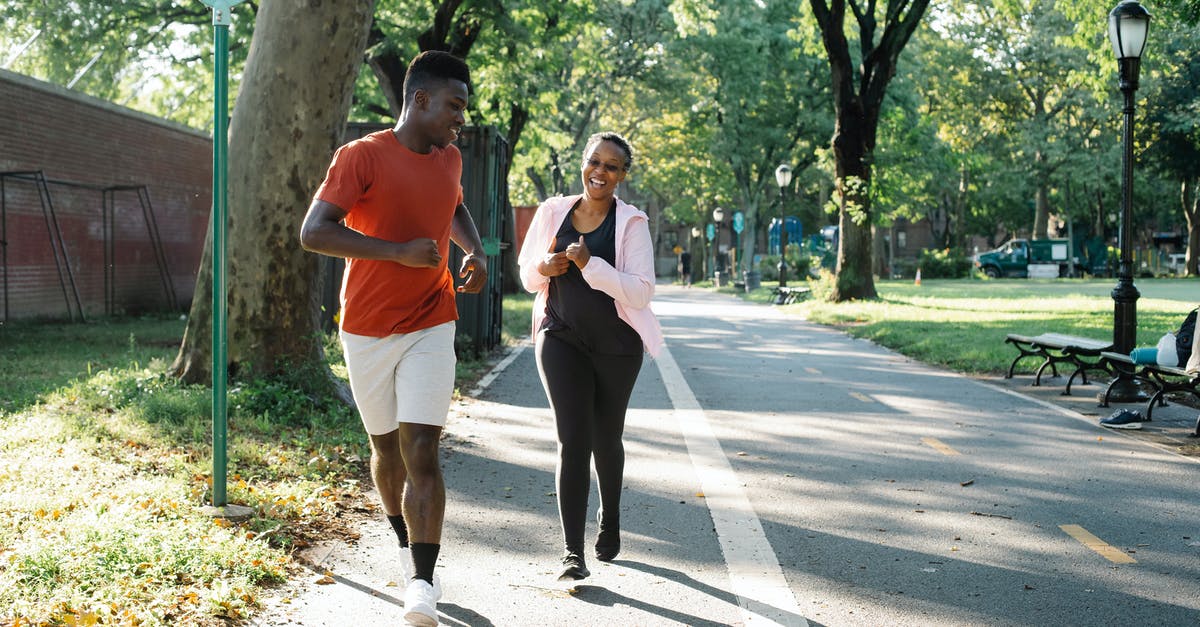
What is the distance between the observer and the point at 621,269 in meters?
5.07

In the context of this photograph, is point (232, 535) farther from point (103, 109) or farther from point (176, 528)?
point (103, 109)

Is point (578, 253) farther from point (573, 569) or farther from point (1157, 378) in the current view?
point (1157, 378)

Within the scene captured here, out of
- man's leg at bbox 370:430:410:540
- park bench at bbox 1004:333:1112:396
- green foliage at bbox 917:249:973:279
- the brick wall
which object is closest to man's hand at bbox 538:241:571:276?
man's leg at bbox 370:430:410:540

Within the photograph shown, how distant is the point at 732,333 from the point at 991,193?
46322 mm

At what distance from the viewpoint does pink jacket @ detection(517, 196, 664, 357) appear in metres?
4.93

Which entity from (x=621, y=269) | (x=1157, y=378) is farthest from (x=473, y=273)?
(x=1157, y=378)

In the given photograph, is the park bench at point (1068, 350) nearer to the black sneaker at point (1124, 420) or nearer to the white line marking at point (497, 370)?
the black sneaker at point (1124, 420)

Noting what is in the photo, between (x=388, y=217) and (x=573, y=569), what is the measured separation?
1.64 m

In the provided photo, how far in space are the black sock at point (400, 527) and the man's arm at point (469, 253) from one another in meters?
1.01

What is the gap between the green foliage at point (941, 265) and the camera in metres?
55.9

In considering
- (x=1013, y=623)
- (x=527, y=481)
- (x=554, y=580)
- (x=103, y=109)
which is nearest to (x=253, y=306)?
(x=527, y=481)

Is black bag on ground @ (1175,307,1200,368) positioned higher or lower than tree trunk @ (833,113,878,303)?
lower

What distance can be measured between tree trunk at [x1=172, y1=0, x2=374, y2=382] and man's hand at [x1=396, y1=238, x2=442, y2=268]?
5.28 metres

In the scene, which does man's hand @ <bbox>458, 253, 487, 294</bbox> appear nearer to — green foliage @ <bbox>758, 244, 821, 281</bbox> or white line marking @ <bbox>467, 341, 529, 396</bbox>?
white line marking @ <bbox>467, 341, 529, 396</bbox>
